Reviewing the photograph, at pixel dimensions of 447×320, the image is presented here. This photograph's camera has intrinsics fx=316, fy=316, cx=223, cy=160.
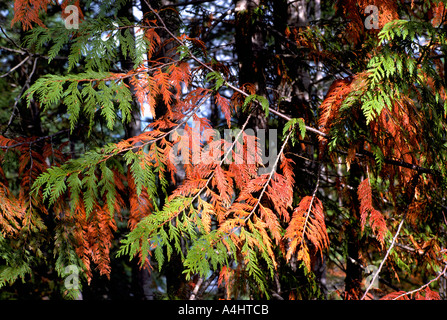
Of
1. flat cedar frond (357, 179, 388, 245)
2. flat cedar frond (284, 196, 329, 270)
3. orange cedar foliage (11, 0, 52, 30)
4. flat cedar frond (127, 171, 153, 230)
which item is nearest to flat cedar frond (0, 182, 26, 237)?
flat cedar frond (127, 171, 153, 230)

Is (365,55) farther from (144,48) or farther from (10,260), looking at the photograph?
(10,260)

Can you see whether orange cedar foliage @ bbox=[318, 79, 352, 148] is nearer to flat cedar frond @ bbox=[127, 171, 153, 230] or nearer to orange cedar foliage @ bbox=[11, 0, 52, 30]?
flat cedar frond @ bbox=[127, 171, 153, 230]

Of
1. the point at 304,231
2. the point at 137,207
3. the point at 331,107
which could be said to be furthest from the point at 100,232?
the point at 331,107

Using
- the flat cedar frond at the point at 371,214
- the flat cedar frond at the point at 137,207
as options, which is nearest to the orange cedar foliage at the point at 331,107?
the flat cedar frond at the point at 371,214

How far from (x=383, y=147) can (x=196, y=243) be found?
1.94 meters

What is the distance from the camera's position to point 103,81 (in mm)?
2471

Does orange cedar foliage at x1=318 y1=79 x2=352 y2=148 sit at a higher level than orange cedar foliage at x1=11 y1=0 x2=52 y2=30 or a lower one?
lower

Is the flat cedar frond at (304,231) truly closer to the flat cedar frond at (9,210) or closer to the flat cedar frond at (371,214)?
the flat cedar frond at (371,214)

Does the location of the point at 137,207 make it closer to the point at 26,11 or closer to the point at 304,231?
the point at 304,231

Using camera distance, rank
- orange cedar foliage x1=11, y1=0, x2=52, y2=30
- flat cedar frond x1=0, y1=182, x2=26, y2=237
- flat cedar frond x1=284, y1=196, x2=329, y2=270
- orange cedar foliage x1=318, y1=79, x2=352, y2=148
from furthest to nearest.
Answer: flat cedar frond x1=0, y1=182, x2=26, y2=237, orange cedar foliage x1=318, y1=79, x2=352, y2=148, orange cedar foliage x1=11, y1=0, x2=52, y2=30, flat cedar frond x1=284, y1=196, x2=329, y2=270

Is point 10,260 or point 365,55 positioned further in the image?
point 365,55

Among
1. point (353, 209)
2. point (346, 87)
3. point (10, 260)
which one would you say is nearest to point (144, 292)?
point (10, 260)

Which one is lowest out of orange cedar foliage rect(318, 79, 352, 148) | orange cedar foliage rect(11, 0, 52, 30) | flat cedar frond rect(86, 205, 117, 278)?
flat cedar frond rect(86, 205, 117, 278)

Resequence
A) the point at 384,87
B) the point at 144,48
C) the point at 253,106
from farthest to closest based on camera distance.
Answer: the point at 253,106
the point at 144,48
the point at 384,87
